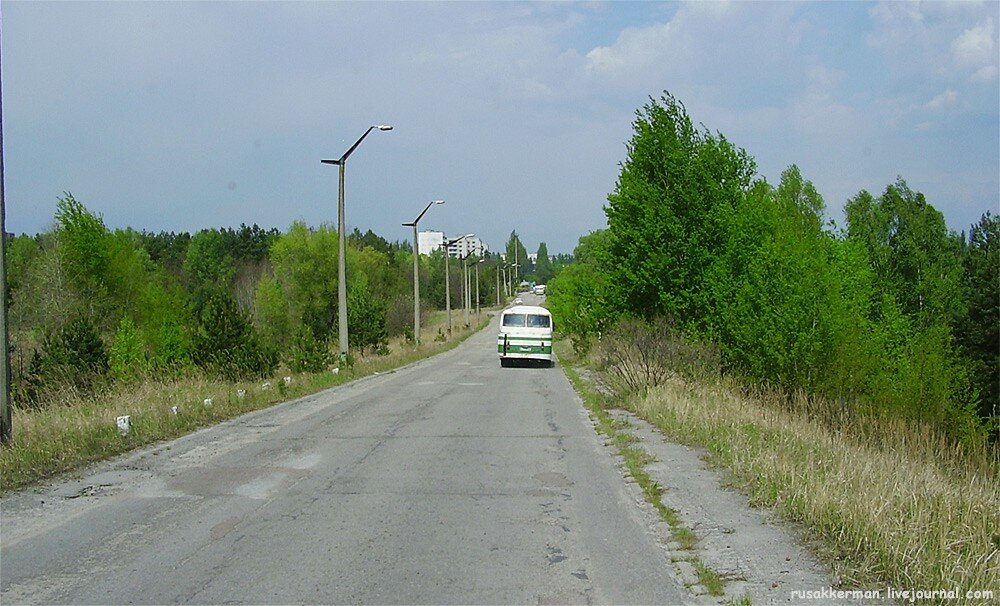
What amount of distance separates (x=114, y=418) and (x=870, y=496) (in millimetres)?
10715

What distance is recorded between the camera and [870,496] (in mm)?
7258

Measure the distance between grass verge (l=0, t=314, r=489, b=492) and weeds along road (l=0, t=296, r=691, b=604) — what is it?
48 centimetres

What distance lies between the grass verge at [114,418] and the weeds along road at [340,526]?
485mm

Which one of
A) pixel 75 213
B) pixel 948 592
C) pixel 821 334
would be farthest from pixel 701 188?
pixel 75 213

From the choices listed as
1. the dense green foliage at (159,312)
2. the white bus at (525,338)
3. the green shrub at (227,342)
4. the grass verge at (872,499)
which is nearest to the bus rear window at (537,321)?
the white bus at (525,338)

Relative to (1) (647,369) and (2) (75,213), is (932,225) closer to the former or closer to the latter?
(1) (647,369)

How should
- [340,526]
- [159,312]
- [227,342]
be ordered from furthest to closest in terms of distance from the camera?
[159,312]
[227,342]
[340,526]

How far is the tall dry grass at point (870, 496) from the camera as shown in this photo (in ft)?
18.9

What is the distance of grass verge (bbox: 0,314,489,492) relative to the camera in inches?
393

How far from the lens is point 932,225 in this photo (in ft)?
188

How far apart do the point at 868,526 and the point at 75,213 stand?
56.6 meters

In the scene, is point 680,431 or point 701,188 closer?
point 680,431

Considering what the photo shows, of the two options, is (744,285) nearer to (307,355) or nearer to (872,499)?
(307,355)

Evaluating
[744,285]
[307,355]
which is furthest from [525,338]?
[744,285]
